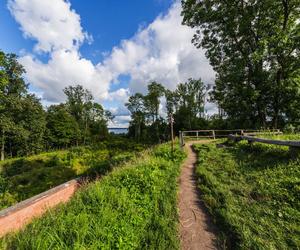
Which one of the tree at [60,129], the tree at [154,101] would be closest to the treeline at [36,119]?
the tree at [60,129]

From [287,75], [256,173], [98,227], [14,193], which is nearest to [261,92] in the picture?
[287,75]

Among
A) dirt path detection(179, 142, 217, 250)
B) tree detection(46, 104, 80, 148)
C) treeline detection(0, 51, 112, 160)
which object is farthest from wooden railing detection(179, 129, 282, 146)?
tree detection(46, 104, 80, 148)

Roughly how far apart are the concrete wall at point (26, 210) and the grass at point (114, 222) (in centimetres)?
108

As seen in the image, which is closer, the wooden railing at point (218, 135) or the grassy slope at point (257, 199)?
the grassy slope at point (257, 199)

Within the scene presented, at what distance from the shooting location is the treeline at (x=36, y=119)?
26109 mm

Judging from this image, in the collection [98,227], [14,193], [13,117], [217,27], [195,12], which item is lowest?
[14,193]

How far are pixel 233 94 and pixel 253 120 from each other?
323cm

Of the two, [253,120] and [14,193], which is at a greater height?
[253,120]

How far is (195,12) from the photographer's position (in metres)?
15.6

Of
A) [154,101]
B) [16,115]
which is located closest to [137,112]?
[154,101]

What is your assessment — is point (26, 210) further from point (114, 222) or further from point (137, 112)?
point (137, 112)

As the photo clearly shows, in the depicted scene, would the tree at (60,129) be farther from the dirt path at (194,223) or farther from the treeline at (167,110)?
the dirt path at (194,223)

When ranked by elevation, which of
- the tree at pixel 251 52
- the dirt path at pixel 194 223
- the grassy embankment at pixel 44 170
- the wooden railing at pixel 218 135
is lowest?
the grassy embankment at pixel 44 170

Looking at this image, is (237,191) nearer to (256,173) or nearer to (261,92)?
(256,173)
